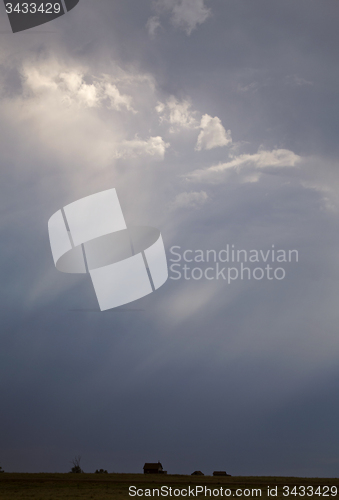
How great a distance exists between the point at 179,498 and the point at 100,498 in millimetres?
6957

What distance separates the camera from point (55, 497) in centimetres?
3444

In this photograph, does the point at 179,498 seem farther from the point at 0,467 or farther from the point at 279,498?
the point at 0,467

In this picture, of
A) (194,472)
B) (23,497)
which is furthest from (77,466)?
(23,497)

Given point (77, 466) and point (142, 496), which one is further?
point (77, 466)

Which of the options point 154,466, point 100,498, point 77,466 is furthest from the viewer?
point 77,466

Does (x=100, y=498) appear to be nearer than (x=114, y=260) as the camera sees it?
Yes

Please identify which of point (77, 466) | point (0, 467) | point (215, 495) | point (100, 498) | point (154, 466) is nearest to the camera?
point (100, 498)

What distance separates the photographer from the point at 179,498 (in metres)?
33.2

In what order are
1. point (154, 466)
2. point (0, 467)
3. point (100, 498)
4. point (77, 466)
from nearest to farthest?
point (100, 498)
point (154, 466)
point (77, 466)
point (0, 467)

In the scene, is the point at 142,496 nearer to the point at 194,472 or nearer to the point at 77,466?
the point at 194,472

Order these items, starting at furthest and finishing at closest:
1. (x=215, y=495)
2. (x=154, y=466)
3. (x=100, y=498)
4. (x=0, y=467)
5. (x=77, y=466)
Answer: (x=0, y=467), (x=77, y=466), (x=154, y=466), (x=215, y=495), (x=100, y=498)

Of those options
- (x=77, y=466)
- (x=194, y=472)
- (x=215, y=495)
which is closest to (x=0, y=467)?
(x=77, y=466)

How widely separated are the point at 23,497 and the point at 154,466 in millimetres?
72540

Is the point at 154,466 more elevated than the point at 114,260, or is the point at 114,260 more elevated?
the point at 114,260
